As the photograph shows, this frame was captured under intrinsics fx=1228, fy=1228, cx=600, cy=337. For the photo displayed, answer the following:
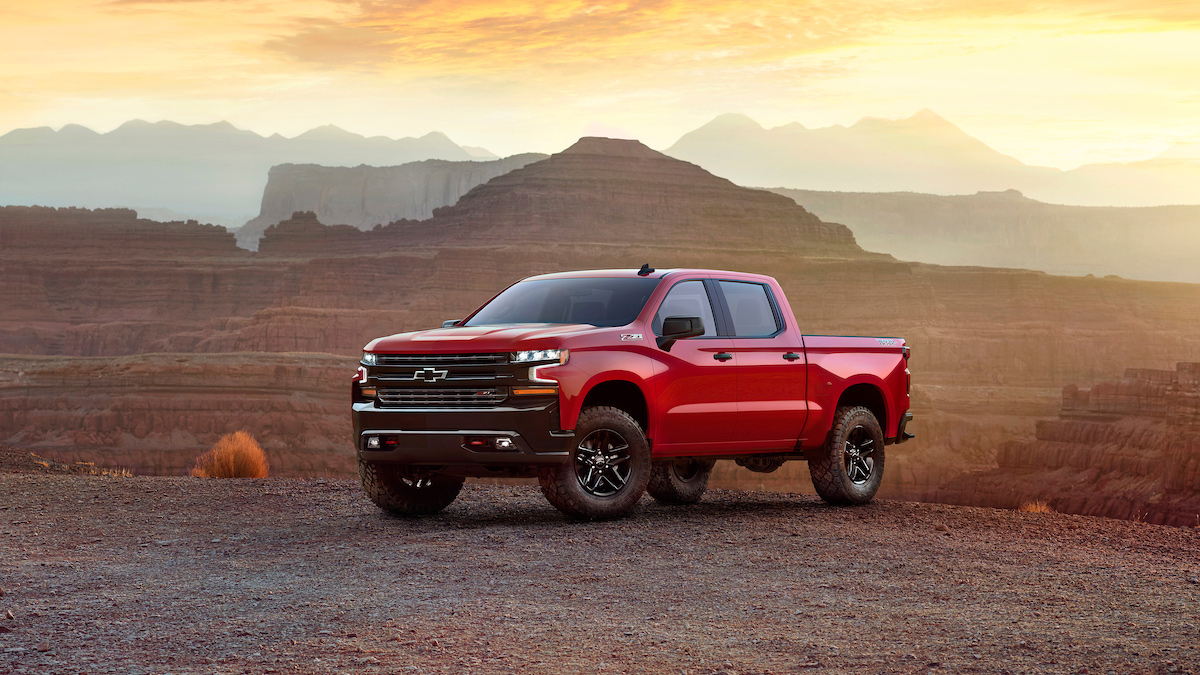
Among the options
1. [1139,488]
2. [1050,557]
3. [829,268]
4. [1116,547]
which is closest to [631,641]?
[1050,557]

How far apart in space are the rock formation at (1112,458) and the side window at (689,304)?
152 ft

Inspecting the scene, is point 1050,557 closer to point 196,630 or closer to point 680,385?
point 680,385

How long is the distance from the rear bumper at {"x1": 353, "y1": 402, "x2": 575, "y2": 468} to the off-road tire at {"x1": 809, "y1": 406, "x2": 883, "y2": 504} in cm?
319

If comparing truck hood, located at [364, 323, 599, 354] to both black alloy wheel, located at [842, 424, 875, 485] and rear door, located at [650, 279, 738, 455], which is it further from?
black alloy wheel, located at [842, 424, 875, 485]

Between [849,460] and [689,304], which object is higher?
[689,304]

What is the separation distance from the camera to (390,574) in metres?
7.59

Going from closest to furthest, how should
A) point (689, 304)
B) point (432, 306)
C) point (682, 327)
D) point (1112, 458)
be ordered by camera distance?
point (682, 327), point (689, 304), point (1112, 458), point (432, 306)

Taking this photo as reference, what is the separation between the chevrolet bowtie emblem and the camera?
30.4ft

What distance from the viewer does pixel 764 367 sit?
10586 mm

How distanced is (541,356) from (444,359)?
29.8 inches

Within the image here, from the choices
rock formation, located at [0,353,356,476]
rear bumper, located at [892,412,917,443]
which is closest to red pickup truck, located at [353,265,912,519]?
rear bumper, located at [892,412,917,443]

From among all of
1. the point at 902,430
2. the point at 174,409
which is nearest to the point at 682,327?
the point at 902,430

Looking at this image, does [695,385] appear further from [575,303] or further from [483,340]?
[483,340]

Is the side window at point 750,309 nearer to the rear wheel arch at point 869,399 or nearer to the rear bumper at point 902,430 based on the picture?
the rear wheel arch at point 869,399
